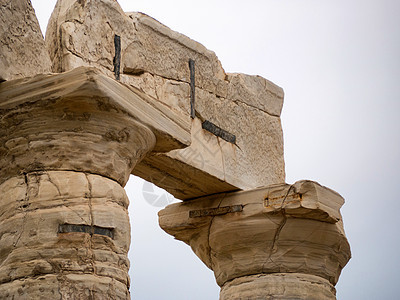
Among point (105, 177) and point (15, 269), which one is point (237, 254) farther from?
point (15, 269)

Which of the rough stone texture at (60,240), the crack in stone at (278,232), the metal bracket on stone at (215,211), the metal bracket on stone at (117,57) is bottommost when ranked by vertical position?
the rough stone texture at (60,240)

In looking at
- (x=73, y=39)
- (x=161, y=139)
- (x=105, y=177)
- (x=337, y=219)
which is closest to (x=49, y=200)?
(x=105, y=177)

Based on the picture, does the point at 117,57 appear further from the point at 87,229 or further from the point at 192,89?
the point at 87,229

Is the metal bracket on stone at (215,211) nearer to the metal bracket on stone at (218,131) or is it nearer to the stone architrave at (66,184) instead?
the metal bracket on stone at (218,131)

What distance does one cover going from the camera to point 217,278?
7.65 m

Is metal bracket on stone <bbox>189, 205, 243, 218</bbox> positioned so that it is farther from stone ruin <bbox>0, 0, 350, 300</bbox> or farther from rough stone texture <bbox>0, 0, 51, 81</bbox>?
rough stone texture <bbox>0, 0, 51, 81</bbox>

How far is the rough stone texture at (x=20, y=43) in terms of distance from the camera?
4848 mm

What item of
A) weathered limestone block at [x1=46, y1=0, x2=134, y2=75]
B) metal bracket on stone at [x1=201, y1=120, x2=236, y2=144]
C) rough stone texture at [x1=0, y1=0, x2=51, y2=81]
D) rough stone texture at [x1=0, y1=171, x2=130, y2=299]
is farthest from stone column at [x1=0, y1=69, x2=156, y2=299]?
metal bracket on stone at [x1=201, y1=120, x2=236, y2=144]

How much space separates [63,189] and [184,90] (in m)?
2.25

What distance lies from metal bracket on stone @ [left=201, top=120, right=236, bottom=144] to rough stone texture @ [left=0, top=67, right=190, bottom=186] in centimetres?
189

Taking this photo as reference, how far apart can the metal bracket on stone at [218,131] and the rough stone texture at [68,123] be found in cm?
189

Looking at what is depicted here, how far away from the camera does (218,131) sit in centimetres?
706

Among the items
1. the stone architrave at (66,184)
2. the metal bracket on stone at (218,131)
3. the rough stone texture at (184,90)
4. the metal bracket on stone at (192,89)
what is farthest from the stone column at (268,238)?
the stone architrave at (66,184)

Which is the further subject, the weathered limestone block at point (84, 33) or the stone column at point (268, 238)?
the stone column at point (268, 238)
